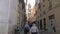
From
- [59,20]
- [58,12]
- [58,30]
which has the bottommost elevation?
[58,30]

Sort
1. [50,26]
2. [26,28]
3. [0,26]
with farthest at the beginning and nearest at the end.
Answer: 1. [50,26]
2. [26,28]
3. [0,26]

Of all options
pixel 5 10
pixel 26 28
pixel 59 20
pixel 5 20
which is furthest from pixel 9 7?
pixel 59 20

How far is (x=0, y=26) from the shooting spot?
3.01 m

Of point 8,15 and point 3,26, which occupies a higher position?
point 8,15

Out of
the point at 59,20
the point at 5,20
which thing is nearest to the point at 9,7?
the point at 5,20

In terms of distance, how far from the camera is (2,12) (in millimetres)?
3109

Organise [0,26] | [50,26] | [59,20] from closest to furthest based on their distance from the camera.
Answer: [0,26] → [59,20] → [50,26]

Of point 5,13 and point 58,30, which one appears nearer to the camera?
point 5,13

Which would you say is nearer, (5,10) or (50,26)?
(5,10)

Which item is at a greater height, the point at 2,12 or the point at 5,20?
the point at 2,12

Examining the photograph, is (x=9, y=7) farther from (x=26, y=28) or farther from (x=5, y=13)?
(x=26, y=28)

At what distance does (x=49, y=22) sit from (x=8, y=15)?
44.9ft

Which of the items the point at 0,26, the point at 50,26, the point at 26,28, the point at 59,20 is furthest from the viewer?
the point at 50,26

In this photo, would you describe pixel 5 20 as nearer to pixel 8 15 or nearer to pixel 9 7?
pixel 8 15
